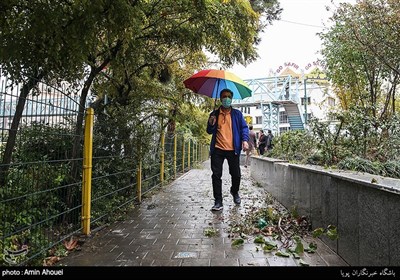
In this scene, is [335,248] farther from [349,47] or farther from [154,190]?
[349,47]

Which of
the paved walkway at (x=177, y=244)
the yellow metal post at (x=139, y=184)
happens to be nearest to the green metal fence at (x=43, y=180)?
the paved walkway at (x=177, y=244)

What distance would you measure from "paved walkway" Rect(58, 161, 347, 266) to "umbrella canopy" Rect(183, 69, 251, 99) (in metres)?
2.04

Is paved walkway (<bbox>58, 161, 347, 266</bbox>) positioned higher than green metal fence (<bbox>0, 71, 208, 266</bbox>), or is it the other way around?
green metal fence (<bbox>0, 71, 208, 266</bbox>)

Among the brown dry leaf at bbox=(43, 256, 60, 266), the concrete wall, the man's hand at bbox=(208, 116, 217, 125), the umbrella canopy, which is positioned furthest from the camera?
the umbrella canopy

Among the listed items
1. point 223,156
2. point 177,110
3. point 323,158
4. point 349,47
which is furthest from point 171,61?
point 349,47

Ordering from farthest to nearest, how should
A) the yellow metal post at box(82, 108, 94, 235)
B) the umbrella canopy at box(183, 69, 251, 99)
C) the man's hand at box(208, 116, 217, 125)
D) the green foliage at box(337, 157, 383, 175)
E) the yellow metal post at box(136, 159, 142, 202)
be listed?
1. the yellow metal post at box(136, 159, 142, 202)
2. the umbrella canopy at box(183, 69, 251, 99)
3. the man's hand at box(208, 116, 217, 125)
4. the green foliage at box(337, 157, 383, 175)
5. the yellow metal post at box(82, 108, 94, 235)

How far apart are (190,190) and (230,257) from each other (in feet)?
15.2

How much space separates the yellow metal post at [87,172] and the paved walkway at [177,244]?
0.75 feet

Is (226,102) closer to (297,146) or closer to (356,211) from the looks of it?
(297,146)

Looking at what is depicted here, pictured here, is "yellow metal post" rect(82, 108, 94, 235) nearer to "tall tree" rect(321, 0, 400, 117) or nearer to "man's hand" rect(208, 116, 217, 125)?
"man's hand" rect(208, 116, 217, 125)

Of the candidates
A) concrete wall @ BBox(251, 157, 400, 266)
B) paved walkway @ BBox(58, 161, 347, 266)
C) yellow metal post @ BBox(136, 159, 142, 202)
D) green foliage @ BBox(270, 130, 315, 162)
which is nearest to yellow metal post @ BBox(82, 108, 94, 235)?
paved walkway @ BBox(58, 161, 347, 266)

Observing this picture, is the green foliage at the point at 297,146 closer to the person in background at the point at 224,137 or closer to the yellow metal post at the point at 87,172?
the person in background at the point at 224,137

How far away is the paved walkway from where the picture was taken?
9.75ft

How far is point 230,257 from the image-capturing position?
3.07 metres
